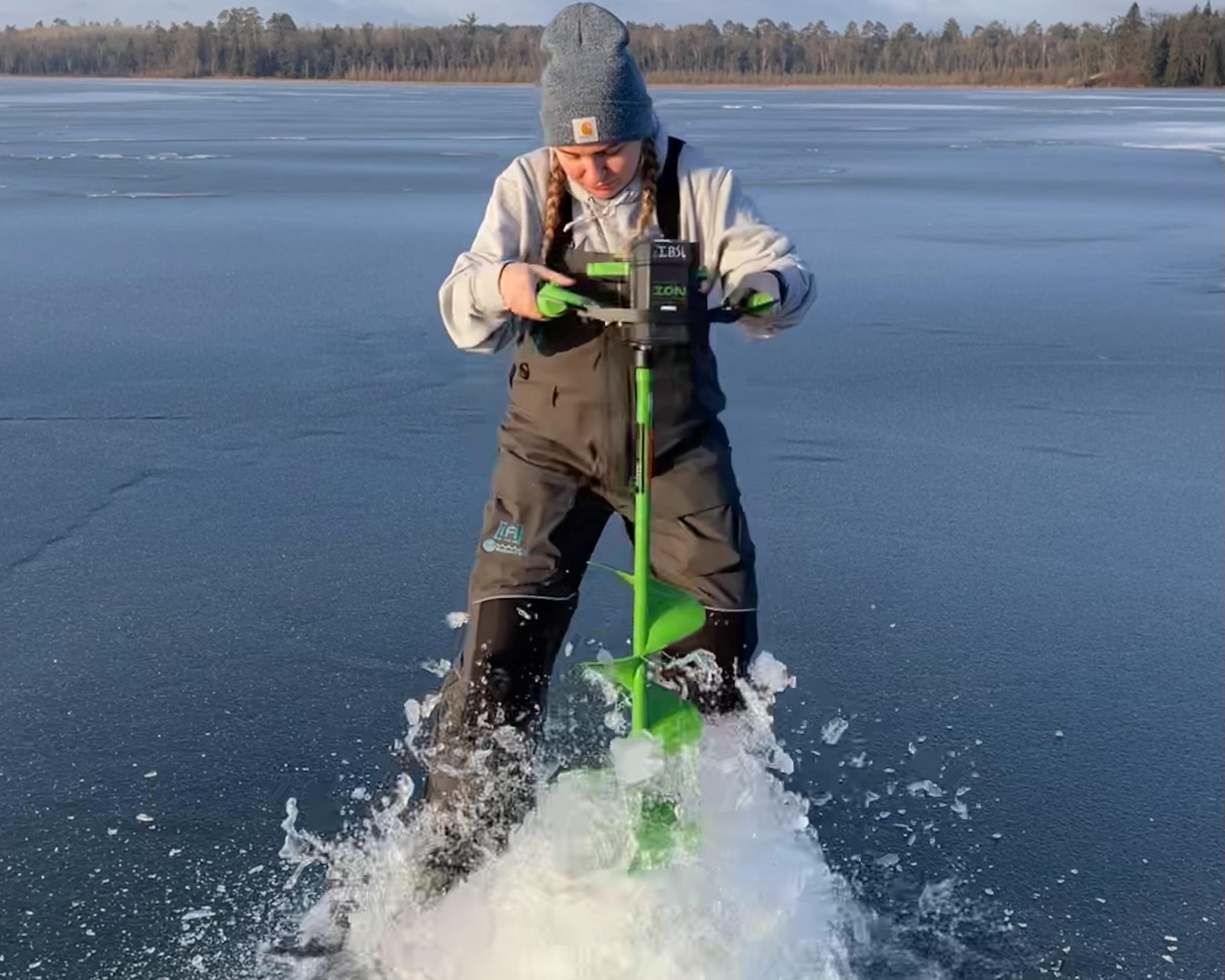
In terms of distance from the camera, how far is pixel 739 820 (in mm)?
2775

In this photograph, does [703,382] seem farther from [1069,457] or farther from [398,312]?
[398,312]

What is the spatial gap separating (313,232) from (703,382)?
8321 mm

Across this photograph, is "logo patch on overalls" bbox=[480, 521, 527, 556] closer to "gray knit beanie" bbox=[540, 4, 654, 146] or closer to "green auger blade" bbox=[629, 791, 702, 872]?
"green auger blade" bbox=[629, 791, 702, 872]

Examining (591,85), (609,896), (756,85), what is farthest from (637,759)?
(756,85)

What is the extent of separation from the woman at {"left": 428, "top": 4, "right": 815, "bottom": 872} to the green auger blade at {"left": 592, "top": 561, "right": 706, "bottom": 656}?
68 mm

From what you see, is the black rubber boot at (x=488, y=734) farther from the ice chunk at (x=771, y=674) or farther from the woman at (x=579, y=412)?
the ice chunk at (x=771, y=674)

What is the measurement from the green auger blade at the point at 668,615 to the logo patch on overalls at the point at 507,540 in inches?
6.2

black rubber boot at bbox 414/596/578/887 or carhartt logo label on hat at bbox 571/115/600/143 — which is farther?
black rubber boot at bbox 414/596/578/887

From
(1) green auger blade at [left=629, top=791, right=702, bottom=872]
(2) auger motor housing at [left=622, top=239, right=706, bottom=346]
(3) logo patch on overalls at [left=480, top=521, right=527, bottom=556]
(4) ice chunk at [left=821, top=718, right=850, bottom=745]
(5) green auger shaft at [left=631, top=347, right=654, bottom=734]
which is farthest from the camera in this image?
(4) ice chunk at [left=821, top=718, right=850, bottom=745]

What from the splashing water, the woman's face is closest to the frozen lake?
the splashing water

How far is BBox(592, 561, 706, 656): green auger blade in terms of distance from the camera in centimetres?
254

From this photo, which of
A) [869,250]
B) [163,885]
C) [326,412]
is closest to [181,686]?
[163,885]

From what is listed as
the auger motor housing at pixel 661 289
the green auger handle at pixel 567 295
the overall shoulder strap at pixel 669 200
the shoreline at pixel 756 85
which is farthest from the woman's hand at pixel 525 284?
the shoreline at pixel 756 85

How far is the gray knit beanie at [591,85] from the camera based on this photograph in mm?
2410
